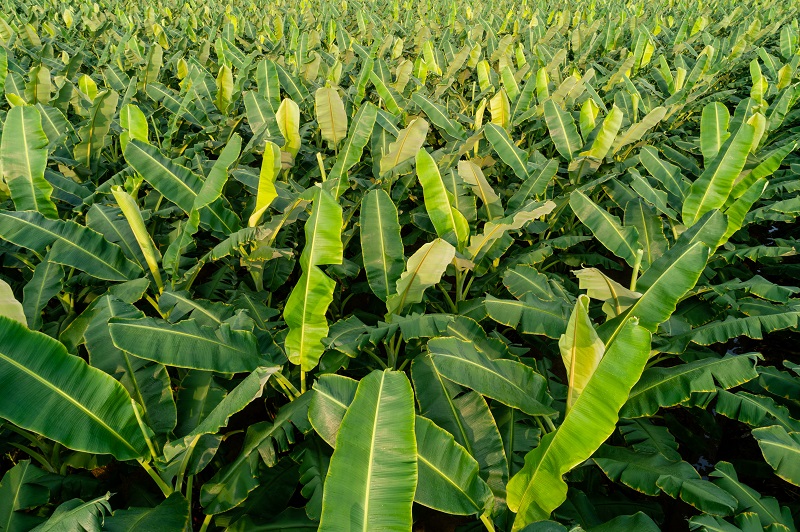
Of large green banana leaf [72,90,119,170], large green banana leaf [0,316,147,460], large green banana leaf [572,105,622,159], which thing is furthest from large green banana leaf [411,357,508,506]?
large green banana leaf [72,90,119,170]

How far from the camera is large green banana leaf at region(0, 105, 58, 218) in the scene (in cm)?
257

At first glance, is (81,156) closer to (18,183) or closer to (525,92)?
(18,183)

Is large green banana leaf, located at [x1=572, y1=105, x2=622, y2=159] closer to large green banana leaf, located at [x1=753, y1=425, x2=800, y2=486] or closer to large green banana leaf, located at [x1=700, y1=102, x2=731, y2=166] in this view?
large green banana leaf, located at [x1=700, y1=102, x2=731, y2=166]

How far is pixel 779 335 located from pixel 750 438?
1061 mm

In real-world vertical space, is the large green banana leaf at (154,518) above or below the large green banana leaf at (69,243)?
below

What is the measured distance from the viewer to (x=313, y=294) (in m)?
1.95

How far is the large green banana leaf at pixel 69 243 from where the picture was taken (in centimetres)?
223

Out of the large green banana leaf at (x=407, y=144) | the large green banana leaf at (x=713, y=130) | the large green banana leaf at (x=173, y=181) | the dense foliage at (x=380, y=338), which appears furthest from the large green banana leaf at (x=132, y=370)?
the large green banana leaf at (x=713, y=130)

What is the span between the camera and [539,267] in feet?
11.7

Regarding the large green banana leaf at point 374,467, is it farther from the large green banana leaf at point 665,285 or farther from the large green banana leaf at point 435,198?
the large green banana leaf at point 435,198

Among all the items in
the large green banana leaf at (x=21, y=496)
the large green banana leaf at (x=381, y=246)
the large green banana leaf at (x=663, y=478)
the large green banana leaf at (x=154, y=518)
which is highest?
the large green banana leaf at (x=381, y=246)

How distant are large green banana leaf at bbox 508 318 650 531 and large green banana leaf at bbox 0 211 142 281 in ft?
6.36

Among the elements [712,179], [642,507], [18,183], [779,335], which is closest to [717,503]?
[642,507]

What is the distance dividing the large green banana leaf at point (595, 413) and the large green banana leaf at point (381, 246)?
3.62ft
